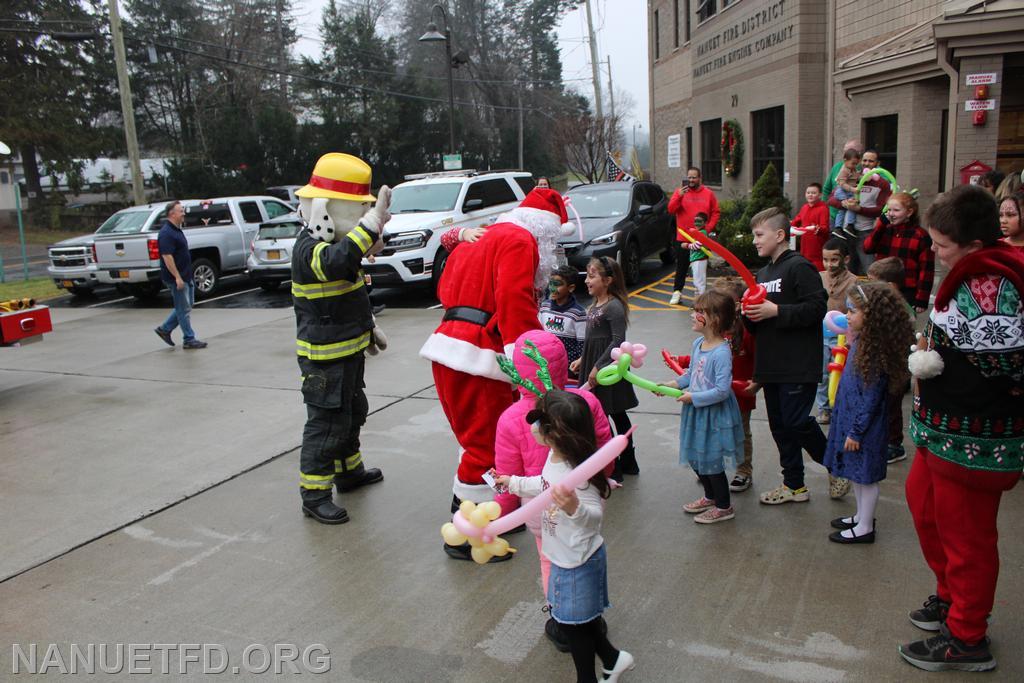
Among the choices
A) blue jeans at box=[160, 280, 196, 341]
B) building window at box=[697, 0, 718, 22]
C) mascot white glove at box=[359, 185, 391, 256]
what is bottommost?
blue jeans at box=[160, 280, 196, 341]

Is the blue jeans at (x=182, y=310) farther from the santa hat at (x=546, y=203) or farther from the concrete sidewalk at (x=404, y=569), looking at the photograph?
the santa hat at (x=546, y=203)

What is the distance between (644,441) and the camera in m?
5.94

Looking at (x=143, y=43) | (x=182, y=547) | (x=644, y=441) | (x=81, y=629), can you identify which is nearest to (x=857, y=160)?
(x=644, y=441)

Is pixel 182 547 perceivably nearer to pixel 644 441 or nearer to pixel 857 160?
pixel 644 441

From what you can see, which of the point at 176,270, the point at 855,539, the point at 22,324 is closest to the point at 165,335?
the point at 176,270

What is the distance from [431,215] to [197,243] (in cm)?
512

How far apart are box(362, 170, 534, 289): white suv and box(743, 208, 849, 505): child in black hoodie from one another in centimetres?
810

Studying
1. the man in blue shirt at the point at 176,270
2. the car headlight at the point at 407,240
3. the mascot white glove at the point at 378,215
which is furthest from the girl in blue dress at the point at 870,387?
the car headlight at the point at 407,240

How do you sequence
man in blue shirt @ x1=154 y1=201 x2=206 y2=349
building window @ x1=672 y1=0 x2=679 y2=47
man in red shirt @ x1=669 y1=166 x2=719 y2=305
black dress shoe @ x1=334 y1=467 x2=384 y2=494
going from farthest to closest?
building window @ x1=672 y1=0 x2=679 y2=47, man in red shirt @ x1=669 y1=166 x2=719 y2=305, man in blue shirt @ x1=154 y1=201 x2=206 y2=349, black dress shoe @ x1=334 y1=467 x2=384 y2=494

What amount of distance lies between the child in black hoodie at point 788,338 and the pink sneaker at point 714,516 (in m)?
0.49

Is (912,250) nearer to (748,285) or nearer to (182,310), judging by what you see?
(748,285)

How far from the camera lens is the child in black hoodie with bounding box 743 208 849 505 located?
438 centimetres

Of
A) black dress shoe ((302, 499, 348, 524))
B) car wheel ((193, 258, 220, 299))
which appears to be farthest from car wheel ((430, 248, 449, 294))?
black dress shoe ((302, 499, 348, 524))

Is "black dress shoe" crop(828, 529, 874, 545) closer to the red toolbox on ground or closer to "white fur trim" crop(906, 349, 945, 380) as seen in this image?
"white fur trim" crop(906, 349, 945, 380)
